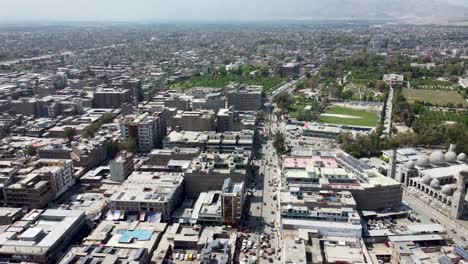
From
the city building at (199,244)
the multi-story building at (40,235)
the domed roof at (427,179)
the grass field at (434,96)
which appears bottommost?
the city building at (199,244)

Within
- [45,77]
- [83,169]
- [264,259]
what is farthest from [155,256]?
[45,77]

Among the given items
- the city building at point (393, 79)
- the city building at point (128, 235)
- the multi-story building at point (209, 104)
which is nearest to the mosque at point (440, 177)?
the city building at point (128, 235)

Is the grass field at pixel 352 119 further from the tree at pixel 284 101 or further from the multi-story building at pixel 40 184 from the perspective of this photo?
the multi-story building at pixel 40 184

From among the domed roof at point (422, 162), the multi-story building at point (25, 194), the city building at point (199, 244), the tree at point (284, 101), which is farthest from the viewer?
the tree at point (284, 101)

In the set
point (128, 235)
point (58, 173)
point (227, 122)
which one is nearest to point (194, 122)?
point (227, 122)

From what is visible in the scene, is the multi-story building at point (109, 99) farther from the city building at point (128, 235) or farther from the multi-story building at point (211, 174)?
the city building at point (128, 235)

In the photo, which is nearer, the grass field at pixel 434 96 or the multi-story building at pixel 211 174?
the multi-story building at pixel 211 174

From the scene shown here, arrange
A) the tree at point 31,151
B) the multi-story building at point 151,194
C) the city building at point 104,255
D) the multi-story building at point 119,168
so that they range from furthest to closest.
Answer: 1. the tree at point 31,151
2. the multi-story building at point 119,168
3. the multi-story building at point 151,194
4. the city building at point 104,255

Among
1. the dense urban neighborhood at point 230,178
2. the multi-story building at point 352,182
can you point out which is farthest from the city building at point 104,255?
the multi-story building at point 352,182

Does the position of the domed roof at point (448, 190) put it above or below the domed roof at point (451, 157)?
below
